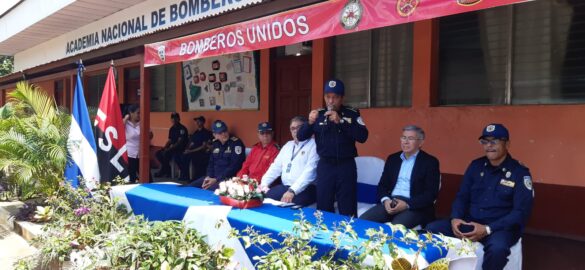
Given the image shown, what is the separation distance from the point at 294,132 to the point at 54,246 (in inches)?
93.0

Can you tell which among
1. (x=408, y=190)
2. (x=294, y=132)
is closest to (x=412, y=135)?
(x=408, y=190)

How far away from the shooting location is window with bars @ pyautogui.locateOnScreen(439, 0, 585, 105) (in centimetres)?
425

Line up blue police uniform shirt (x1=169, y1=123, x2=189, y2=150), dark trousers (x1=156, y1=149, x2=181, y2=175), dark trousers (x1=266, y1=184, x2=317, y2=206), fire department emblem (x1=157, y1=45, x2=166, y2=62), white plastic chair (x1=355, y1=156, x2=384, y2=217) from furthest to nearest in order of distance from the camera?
dark trousers (x1=156, y1=149, x2=181, y2=175) < blue police uniform shirt (x1=169, y1=123, x2=189, y2=150) < fire department emblem (x1=157, y1=45, x2=166, y2=62) < white plastic chair (x1=355, y1=156, x2=384, y2=217) < dark trousers (x1=266, y1=184, x2=317, y2=206)

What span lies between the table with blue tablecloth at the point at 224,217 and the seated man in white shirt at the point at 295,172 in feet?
1.85

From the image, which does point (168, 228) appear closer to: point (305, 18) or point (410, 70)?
point (305, 18)

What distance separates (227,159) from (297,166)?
1356 mm

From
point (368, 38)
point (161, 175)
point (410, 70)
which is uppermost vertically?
point (368, 38)

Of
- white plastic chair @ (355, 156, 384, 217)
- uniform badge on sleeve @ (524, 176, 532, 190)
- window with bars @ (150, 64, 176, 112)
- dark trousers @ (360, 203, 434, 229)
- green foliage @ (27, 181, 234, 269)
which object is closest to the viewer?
green foliage @ (27, 181, 234, 269)

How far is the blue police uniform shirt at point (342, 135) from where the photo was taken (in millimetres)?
3867

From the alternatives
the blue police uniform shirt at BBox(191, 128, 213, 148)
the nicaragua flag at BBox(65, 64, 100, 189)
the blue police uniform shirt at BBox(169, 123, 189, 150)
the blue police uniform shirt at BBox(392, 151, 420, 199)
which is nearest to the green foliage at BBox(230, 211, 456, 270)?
the blue police uniform shirt at BBox(392, 151, 420, 199)

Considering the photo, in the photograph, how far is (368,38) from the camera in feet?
18.9

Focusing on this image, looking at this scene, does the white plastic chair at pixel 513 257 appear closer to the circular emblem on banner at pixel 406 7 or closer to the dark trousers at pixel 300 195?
the circular emblem on banner at pixel 406 7

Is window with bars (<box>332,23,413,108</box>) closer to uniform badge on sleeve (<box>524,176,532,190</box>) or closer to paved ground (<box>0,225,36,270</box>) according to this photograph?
uniform badge on sleeve (<box>524,176,532,190</box>)

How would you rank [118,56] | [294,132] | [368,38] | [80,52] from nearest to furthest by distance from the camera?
[294,132], [368,38], [118,56], [80,52]
